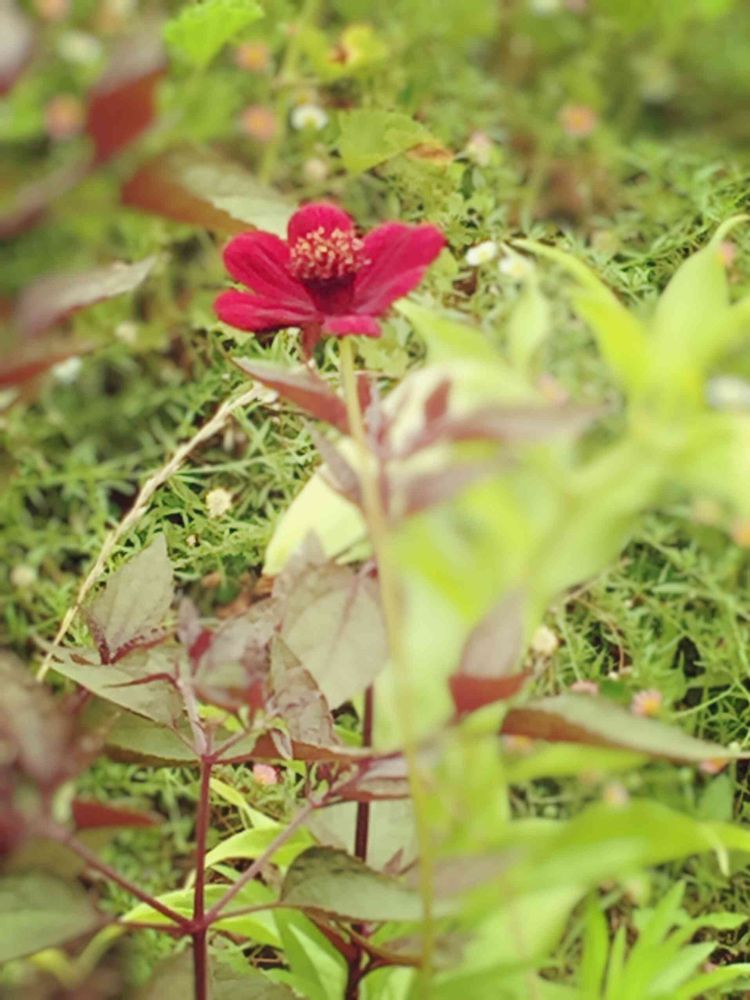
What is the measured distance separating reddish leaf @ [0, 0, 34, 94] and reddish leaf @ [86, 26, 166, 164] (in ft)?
0.04

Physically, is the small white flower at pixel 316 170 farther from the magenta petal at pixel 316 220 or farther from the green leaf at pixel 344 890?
the green leaf at pixel 344 890

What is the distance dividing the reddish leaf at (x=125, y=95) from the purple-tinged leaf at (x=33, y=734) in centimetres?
11

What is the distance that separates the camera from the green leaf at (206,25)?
752 millimetres

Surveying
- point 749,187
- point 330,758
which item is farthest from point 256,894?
point 749,187

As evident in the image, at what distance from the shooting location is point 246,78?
1.39 metres

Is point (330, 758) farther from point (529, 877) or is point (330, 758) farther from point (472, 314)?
point (472, 314)

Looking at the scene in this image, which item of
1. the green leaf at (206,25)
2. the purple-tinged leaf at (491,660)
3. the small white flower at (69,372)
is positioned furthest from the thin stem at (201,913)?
the small white flower at (69,372)

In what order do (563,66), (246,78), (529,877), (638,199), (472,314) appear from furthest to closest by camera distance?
(563,66) < (246,78) < (638,199) < (472,314) < (529,877)

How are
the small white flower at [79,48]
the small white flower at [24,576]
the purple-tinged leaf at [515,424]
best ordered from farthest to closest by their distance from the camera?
the small white flower at [79,48] < the small white flower at [24,576] < the purple-tinged leaf at [515,424]

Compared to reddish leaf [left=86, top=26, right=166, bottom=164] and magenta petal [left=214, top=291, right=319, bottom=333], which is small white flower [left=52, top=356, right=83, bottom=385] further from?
reddish leaf [left=86, top=26, right=166, bottom=164]

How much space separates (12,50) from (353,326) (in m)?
0.14

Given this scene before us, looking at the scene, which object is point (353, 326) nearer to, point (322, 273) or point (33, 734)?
point (322, 273)

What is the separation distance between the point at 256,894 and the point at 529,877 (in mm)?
222

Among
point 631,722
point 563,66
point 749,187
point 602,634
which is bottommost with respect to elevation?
point 563,66
